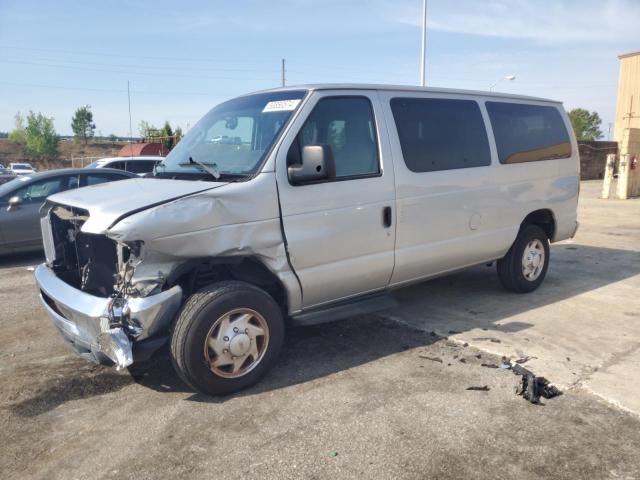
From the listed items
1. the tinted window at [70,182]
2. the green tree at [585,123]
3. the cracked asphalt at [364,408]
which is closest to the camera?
the cracked asphalt at [364,408]

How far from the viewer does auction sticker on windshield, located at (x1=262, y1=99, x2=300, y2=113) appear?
4059 millimetres

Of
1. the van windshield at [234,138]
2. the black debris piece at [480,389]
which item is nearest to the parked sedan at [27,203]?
the van windshield at [234,138]

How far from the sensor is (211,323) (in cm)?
349

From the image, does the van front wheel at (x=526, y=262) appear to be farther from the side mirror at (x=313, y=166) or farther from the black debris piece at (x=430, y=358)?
the side mirror at (x=313, y=166)

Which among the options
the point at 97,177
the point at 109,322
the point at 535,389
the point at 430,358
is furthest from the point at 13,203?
the point at 535,389

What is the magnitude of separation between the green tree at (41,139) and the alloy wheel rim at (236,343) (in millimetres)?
78953

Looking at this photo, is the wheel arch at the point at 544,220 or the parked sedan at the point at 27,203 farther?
the parked sedan at the point at 27,203

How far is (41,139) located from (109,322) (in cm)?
8049

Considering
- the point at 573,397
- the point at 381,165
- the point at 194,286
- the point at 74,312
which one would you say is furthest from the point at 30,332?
the point at 573,397

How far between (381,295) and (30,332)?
3394 millimetres

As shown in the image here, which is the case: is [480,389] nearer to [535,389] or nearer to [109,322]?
[535,389]

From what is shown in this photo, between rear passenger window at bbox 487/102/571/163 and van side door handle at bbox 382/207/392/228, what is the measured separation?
69.3 inches

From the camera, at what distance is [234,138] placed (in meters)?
4.27

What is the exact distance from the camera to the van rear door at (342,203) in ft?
12.9
